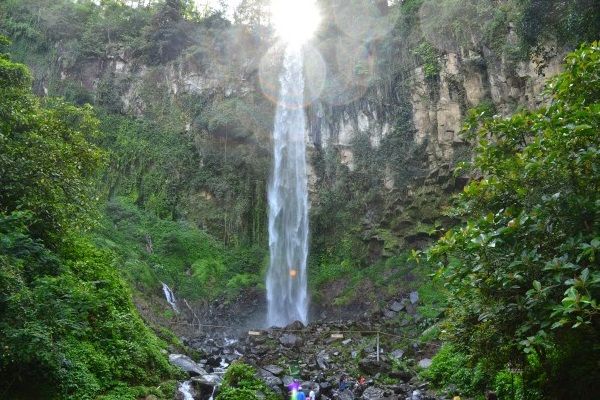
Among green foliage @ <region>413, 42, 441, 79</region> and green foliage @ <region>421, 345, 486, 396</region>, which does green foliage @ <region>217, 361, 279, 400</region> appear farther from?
green foliage @ <region>413, 42, 441, 79</region>

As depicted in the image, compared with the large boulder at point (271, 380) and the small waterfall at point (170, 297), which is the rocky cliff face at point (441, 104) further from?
the large boulder at point (271, 380)

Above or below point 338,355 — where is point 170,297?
above

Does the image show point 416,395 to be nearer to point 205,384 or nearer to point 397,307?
point 205,384

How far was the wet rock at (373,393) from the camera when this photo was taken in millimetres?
11352

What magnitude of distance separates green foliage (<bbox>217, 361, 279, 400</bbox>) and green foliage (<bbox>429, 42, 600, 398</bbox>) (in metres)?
5.31

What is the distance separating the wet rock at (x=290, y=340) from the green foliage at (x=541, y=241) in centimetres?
1060

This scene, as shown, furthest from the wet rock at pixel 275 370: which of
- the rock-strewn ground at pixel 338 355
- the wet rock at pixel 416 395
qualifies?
the wet rock at pixel 416 395

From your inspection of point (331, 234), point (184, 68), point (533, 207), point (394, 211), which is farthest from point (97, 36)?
point (533, 207)

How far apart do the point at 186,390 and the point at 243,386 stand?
4.23 ft

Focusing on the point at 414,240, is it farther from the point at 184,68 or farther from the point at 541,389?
the point at 184,68

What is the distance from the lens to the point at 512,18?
61.1ft

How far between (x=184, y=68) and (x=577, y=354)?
3072 cm

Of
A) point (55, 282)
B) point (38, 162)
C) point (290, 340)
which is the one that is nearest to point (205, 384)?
point (55, 282)

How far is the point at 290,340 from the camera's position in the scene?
16406 mm
